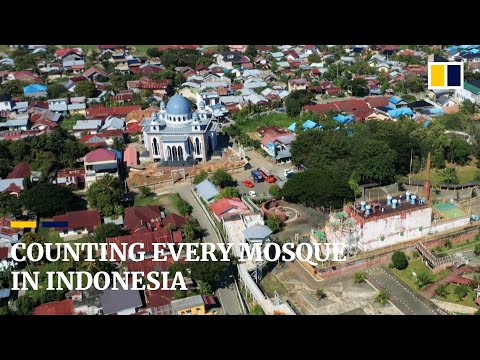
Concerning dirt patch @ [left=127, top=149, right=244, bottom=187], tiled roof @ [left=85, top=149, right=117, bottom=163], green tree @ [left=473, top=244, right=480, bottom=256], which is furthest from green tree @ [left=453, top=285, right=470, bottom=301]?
tiled roof @ [left=85, top=149, right=117, bottom=163]

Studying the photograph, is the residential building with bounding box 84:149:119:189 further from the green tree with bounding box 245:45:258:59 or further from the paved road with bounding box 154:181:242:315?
the green tree with bounding box 245:45:258:59

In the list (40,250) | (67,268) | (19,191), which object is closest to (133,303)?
(67,268)

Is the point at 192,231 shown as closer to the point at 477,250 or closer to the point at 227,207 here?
the point at 227,207

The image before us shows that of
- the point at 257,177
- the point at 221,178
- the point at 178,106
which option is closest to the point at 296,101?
the point at 178,106

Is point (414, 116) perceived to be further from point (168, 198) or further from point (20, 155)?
point (20, 155)

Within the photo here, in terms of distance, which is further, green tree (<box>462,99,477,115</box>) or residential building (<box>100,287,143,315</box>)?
green tree (<box>462,99,477,115</box>)

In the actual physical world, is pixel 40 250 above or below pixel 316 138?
below

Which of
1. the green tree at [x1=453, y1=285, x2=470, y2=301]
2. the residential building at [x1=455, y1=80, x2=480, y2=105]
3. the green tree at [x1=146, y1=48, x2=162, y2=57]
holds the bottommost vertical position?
the green tree at [x1=453, y1=285, x2=470, y2=301]
